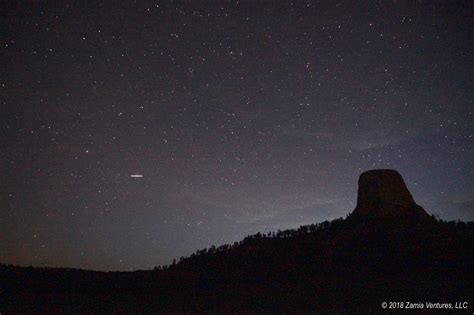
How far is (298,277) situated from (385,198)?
18031 mm

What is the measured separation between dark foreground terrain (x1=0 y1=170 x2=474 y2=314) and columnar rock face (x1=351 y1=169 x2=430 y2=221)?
379mm

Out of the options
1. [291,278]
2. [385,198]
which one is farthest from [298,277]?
[385,198]


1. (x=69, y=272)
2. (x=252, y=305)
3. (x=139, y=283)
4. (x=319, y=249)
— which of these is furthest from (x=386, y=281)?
(x=69, y=272)

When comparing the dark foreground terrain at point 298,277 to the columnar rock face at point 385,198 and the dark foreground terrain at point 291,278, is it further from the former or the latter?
the columnar rock face at point 385,198

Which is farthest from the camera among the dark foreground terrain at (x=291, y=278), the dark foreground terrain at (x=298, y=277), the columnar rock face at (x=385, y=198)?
the columnar rock face at (x=385, y=198)

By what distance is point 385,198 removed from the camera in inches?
1217

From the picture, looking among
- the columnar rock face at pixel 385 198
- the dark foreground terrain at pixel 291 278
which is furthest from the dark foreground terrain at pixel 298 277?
the columnar rock face at pixel 385 198

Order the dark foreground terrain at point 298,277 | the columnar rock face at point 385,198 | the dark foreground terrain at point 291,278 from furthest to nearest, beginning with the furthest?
the columnar rock face at point 385,198 < the dark foreground terrain at point 291,278 < the dark foreground terrain at point 298,277

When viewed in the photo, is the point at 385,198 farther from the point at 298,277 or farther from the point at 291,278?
the point at 291,278

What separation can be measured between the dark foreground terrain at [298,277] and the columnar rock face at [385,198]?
0.38 m

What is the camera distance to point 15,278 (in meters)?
17.8

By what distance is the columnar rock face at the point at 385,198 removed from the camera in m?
29.2

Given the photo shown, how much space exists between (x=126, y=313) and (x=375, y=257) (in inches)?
535

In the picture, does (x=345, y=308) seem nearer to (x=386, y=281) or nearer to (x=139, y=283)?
(x=386, y=281)
